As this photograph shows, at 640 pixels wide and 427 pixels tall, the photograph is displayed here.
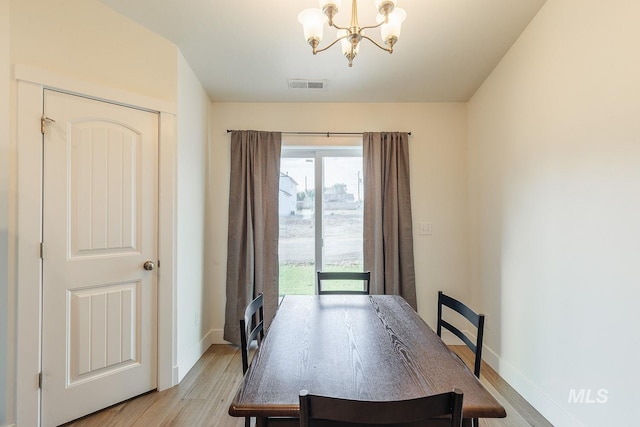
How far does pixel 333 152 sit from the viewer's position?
3189 millimetres

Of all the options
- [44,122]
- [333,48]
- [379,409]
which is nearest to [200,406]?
[379,409]

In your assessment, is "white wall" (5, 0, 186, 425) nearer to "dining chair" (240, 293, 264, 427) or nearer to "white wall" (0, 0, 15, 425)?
"white wall" (0, 0, 15, 425)

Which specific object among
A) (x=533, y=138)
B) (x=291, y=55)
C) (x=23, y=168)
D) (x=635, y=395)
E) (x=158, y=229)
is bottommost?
(x=635, y=395)

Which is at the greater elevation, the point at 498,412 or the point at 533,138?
the point at 533,138

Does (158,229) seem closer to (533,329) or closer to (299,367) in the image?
(299,367)

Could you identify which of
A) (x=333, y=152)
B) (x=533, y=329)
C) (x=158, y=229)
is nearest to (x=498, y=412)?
(x=533, y=329)

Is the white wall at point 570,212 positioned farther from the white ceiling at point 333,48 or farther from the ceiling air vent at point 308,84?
the ceiling air vent at point 308,84

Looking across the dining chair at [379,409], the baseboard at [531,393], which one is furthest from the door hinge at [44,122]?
the baseboard at [531,393]

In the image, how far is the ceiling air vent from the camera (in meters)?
2.67

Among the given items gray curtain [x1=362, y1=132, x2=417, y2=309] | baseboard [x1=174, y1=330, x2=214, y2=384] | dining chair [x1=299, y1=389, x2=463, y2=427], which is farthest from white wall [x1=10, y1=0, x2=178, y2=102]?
dining chair [x1=299, y1=389, x2=463, y2=427]

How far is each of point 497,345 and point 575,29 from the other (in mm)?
2261

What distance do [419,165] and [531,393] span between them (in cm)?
205

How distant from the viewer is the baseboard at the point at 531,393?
1.71m

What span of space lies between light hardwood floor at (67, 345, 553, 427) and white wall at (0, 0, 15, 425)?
0.41m
